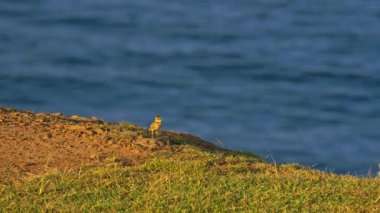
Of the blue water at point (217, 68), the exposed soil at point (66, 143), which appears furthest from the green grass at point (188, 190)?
the blue water at point (217, 68)

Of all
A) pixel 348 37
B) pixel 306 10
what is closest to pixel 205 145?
pixel 348 37

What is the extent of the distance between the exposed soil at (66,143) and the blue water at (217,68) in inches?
568

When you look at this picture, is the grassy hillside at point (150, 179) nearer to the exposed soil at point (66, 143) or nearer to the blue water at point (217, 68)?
the exposed soil at point (66, 143)

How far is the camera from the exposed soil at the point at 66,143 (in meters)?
12.7

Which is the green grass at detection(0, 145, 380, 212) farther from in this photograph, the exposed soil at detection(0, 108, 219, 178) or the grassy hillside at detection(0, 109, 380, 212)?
the exposed soil at detection(0, 108, 219, 178)

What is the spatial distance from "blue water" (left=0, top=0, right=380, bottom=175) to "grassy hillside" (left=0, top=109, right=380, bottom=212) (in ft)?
48.7

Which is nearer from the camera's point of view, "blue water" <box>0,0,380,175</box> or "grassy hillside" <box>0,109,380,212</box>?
"grassy hillside" <box>0,109,380,212</box>

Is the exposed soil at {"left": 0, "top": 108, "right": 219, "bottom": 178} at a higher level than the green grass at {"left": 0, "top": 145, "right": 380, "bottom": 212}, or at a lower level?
higher

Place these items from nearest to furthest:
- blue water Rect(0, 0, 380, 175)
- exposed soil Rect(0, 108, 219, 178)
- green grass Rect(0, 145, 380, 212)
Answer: green grass Rect(0, 145, 380, 212) < exposed soil Rect(0, 108, 219, 178) < blue water Rect(0, 0, 380, 175)

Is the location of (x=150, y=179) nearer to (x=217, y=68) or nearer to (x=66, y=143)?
(x=66, y=143)

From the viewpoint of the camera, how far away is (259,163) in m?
13.2

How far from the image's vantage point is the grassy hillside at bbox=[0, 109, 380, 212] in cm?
1145

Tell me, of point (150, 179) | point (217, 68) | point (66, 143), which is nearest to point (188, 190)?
point (150, 179)

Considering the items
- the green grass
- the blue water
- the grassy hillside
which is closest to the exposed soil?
the grassy hillside
